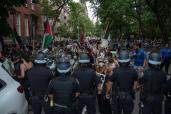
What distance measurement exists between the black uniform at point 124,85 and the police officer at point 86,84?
446mm

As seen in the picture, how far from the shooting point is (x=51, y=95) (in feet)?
22.9

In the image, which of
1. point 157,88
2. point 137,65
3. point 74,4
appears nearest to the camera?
point 157,88

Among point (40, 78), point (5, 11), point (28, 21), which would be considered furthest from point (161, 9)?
point (40, 78)

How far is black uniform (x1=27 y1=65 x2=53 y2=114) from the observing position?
8.09 m

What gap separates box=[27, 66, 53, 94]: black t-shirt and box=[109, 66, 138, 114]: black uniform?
1282 mm

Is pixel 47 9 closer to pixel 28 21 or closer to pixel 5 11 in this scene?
pixel 28 21

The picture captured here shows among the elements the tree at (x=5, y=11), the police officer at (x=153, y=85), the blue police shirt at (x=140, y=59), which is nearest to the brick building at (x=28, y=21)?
the tree at (x=5, y=11)

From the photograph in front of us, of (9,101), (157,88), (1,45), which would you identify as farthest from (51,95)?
(1,45)

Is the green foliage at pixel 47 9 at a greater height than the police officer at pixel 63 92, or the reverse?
the green foliage at pixel 47 9

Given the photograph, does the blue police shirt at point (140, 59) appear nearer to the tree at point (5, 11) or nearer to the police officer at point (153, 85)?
the tree at point (5, 11)

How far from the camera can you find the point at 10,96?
7.12m

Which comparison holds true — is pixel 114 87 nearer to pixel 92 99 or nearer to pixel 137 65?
pixel 92 99

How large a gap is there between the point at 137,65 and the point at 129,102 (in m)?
9.33

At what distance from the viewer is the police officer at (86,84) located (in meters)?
8.32
